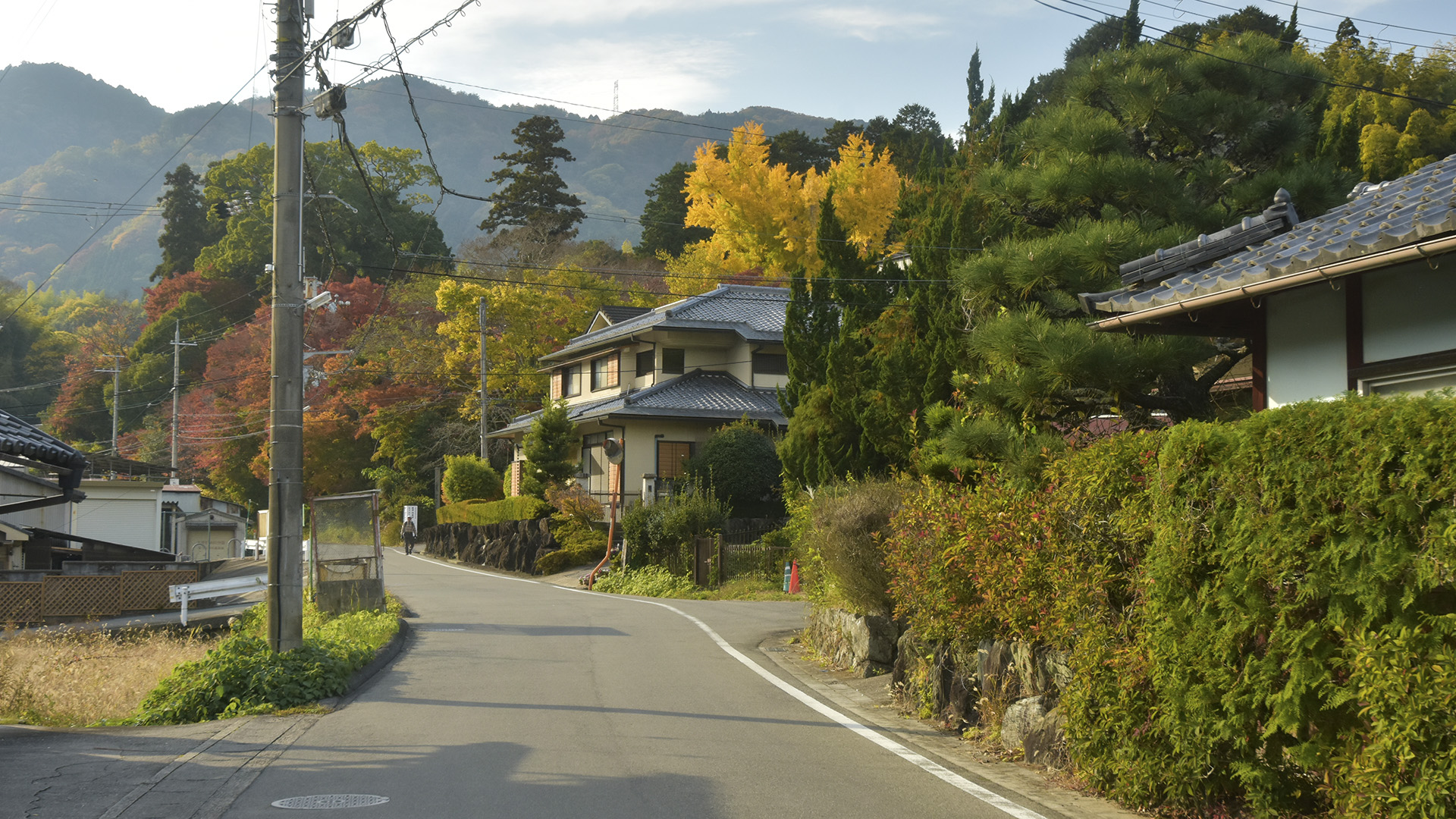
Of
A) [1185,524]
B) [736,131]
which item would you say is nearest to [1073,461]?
[1185,524]

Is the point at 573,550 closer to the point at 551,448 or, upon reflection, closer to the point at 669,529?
the point at 551,448

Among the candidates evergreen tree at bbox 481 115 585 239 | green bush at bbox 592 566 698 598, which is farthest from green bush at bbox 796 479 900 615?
evergreen tree at bbox 481 115 585 239

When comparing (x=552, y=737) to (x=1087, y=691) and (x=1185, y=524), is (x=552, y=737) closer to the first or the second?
(x=1087, y=691)

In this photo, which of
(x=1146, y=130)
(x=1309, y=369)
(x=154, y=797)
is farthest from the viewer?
(x=1146, y=130)

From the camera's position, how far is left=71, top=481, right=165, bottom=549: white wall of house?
112 ft

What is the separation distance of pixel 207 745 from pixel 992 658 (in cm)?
620

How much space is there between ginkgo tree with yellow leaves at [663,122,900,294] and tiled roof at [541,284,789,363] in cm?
333

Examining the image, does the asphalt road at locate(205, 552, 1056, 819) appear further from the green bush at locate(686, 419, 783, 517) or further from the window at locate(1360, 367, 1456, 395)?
the green bush at locate(686, 419, 783, 517)

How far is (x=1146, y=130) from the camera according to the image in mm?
12992

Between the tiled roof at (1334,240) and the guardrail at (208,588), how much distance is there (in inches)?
601

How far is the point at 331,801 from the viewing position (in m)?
6.53

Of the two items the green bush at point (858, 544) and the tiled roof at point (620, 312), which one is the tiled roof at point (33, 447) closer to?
the green bush at point (858, 544)

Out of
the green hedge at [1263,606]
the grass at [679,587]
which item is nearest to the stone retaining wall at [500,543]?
the grass at [679,587]

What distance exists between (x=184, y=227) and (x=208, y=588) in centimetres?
5736
